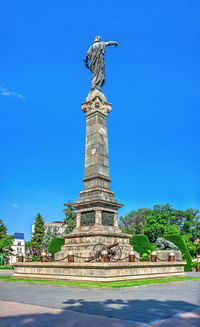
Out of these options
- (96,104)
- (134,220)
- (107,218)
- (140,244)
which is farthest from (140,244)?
(134,220)

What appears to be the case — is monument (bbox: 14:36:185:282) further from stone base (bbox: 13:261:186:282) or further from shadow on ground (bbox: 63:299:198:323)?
shadow on ground (bbox: 63:299:198:323)

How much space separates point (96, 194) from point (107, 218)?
1.75 m

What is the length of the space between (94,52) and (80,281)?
1896 centimetres

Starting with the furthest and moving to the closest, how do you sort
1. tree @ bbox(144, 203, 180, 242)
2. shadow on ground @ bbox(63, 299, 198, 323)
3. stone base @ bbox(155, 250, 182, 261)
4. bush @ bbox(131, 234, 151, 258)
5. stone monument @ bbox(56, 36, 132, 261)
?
tree @ bbox(144, 203, 180, 242) → bush @ bbox(131, 234, 151, 258) → stone base @ bbox(155, 250, 182, 261) → stone monument @ bbox(56, 36, 132, 261) → shadow on ground @ bbox(63, 299, 198, 323)

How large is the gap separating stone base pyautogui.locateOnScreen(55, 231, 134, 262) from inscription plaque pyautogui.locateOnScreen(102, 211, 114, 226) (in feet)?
3.09

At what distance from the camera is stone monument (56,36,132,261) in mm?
18953

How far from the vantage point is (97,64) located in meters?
25.4

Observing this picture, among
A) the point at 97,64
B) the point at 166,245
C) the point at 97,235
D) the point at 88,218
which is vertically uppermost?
the point at 97,64

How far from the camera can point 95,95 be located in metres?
24.0

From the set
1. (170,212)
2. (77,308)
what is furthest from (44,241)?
(77,308)

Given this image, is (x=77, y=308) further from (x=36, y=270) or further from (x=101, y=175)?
(x=101, y=175)

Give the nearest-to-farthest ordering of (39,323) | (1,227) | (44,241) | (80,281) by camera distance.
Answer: (39,323) → (80,281) → (1,227) → (44,241)

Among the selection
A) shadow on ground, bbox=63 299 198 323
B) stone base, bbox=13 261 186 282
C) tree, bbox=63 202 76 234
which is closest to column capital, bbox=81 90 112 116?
stone base, bbox=13 261 186 282

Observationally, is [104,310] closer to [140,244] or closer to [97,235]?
[97,235]
